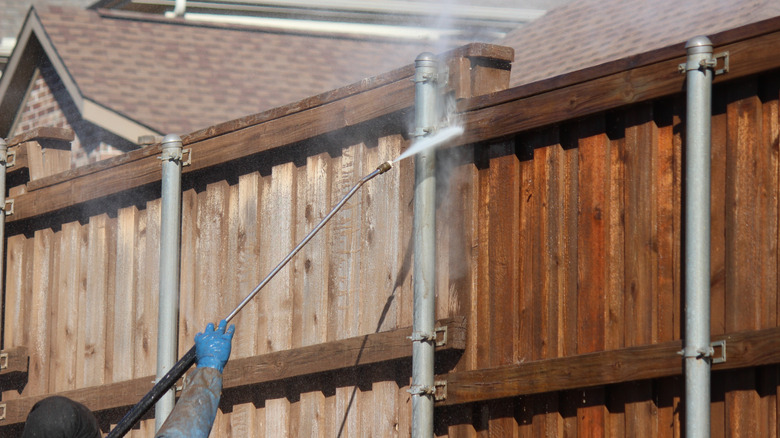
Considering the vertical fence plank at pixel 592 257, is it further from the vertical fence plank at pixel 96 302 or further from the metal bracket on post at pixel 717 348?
the vertical fence plank at pixel 96 302

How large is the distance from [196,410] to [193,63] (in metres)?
11.6

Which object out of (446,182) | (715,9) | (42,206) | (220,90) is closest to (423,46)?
(220,90)

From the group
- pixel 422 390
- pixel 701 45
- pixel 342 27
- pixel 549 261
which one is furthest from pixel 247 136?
pixel 342 27

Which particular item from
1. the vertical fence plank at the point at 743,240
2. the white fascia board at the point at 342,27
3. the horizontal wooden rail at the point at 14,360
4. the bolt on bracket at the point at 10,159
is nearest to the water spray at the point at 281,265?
the vertical fence plank at the point at 743,240

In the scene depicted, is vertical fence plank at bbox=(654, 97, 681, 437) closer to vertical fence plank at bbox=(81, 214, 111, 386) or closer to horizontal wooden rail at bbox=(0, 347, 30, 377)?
vertical fence plank at bbox=(81, 214, 111, 386)

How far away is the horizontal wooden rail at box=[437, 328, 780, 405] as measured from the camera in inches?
154

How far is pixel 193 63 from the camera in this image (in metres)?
15.1

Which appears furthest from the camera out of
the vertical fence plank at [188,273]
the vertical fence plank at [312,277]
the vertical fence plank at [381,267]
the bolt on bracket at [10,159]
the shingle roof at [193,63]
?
the shingle roof at [193,63]

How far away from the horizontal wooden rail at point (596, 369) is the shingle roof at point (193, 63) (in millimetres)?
8785

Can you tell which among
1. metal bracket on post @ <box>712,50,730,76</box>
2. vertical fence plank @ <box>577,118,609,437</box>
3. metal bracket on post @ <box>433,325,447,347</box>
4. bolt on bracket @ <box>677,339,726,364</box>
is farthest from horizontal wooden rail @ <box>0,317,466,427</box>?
metal bracket on post @ <box>712,50,730,76</box>

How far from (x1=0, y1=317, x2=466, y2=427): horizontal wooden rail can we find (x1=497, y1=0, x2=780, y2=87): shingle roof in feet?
15.4

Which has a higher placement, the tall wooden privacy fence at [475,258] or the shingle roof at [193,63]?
the shingle roof at [193,63]

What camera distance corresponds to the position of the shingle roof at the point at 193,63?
44.5ft

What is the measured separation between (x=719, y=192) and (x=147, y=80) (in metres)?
10.9
